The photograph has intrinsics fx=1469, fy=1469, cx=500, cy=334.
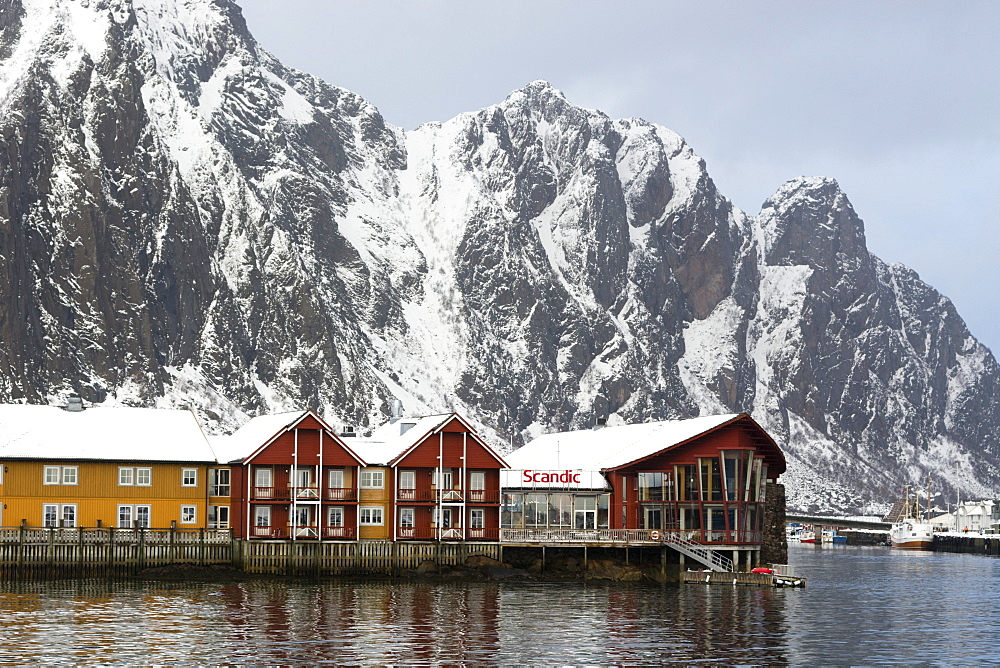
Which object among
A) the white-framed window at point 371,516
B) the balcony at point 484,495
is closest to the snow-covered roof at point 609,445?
the balcony at point 484,495

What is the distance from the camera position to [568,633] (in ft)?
241

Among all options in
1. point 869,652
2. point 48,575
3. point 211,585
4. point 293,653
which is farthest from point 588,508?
point 293,653

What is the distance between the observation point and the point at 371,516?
373 feet

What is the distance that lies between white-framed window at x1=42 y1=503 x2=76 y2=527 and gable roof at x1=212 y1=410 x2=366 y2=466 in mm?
12272

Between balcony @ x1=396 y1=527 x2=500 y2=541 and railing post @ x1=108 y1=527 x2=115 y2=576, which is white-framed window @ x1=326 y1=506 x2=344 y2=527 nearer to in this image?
balcony @ x1=396 y1=527 x2=500 y2=541

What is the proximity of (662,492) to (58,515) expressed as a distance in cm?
4540

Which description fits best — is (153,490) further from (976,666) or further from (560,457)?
(976,666)

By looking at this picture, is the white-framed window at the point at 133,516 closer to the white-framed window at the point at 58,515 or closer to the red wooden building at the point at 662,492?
the white-framed window at the point at 58,515

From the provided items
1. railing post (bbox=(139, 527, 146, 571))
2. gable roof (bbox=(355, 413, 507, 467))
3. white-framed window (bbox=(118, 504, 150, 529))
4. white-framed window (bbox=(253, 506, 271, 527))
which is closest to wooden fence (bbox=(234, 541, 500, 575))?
white-framed window (bbox=(253, 506, 271, 527))

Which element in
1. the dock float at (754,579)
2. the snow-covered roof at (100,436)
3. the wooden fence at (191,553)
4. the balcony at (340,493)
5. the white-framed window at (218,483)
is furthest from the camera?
the balcony at (340,493)

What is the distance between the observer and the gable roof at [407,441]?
113625mm

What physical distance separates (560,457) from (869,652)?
64.0 m

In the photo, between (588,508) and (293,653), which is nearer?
(293,653)

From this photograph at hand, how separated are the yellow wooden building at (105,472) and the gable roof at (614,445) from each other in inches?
1234
